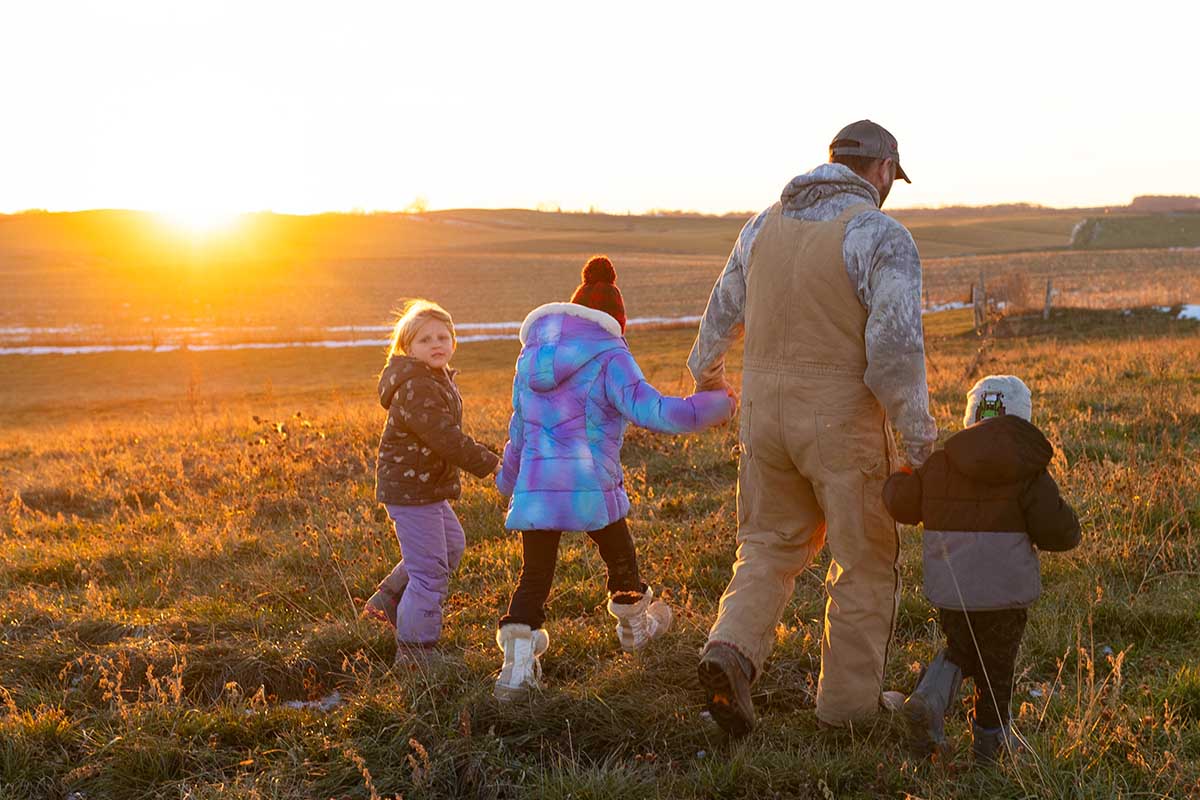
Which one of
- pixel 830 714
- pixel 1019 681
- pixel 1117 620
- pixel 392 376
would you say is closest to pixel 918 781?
pixel 830 714

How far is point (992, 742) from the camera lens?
3.37 m

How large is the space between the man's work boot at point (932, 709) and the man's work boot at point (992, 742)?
0.10m

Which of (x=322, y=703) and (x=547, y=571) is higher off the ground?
(x=547, y=571)

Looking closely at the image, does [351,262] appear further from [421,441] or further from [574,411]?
[574,411]

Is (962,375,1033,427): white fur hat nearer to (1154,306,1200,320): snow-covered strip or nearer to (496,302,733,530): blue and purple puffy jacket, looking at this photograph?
(496,302,733,530): blue and purple puffy jacket

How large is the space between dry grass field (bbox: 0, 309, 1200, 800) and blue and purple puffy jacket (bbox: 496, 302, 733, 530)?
730 millimetres

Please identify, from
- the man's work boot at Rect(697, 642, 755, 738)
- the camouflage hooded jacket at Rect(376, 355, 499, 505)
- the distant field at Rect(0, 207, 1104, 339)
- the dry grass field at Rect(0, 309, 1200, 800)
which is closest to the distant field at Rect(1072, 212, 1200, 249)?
the distant field at Rect(0, 207, 1104, 339)

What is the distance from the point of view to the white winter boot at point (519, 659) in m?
3.98

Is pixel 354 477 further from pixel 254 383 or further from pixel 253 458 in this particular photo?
pixel 254 383

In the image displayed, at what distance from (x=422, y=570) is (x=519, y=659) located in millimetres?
912

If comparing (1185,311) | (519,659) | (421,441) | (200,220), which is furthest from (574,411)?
(200,220)

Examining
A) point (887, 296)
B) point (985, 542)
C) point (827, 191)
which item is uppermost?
point (827, 191)

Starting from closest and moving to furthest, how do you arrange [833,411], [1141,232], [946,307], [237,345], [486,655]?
[833,411] → [486,655] → [946,307] → [237,345] → [1141,232]

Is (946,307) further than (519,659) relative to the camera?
Yes
